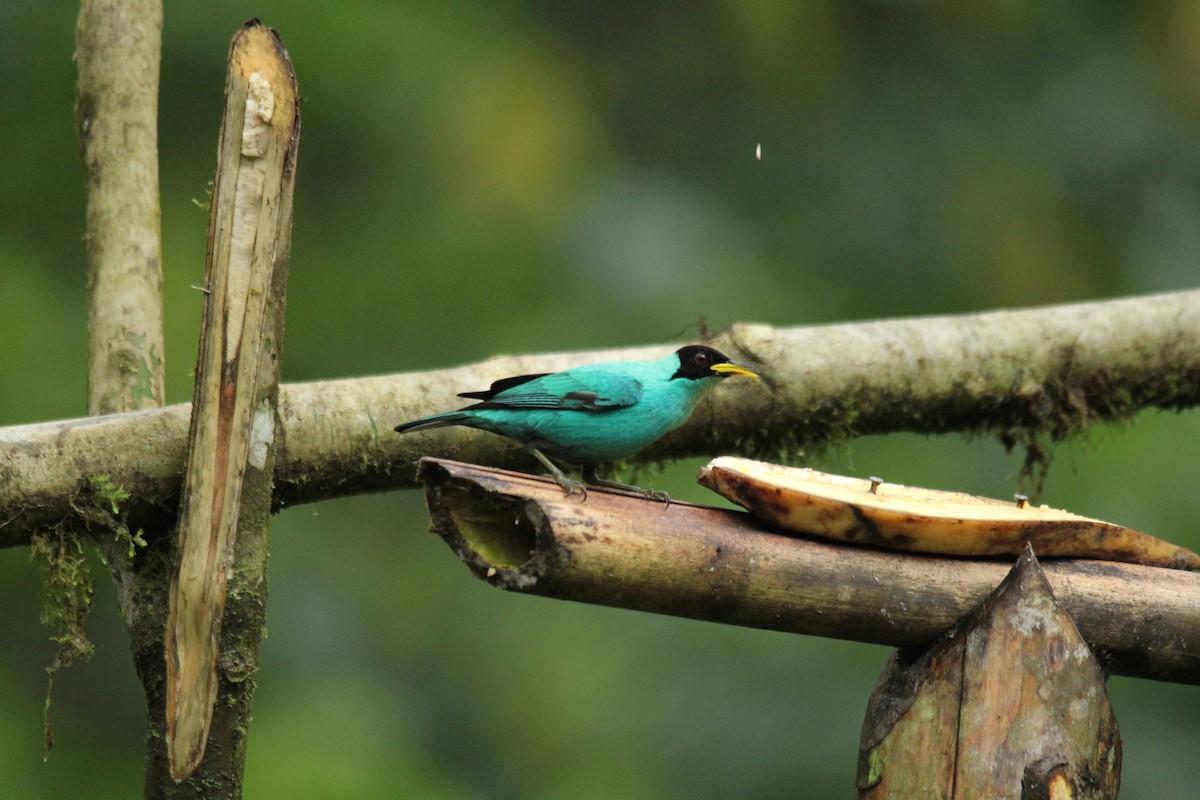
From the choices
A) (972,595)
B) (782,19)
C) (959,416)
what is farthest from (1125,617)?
(782,19)

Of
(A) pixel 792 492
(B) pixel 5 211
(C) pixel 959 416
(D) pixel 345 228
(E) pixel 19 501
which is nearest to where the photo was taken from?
(A) pixel 792 492

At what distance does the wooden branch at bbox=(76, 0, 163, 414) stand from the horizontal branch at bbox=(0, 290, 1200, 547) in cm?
59

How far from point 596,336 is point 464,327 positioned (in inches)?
33.2

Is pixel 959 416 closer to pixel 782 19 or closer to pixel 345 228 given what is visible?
pixel 345 228

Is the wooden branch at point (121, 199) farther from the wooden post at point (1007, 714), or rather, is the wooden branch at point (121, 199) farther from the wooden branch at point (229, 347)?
the wooden post at point (1007, 714)

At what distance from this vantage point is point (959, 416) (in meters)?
5.27

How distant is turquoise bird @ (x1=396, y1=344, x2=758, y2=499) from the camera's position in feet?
12.6

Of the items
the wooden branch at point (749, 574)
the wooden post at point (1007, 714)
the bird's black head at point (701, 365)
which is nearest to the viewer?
the wooden branch at point (749, 574)

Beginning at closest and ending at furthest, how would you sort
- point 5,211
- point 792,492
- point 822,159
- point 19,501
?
1. point 792,492
2. point 19,501
3. point 5,211
4. point 822,159

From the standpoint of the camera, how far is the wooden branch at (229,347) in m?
3.17

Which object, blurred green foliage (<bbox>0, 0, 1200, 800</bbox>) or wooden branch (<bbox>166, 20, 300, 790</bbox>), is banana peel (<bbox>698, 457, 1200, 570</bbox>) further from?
blurred green foliage (<bbox>0, 0, 1200, 800</bbox>)

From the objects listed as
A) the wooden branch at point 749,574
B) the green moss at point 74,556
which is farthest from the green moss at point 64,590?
the wooden branch at point 749,574

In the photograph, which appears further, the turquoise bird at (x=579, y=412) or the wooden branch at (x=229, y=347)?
the turquoise bird at (x=579, y=412)

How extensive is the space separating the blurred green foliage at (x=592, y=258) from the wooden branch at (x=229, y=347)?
3460 mm
